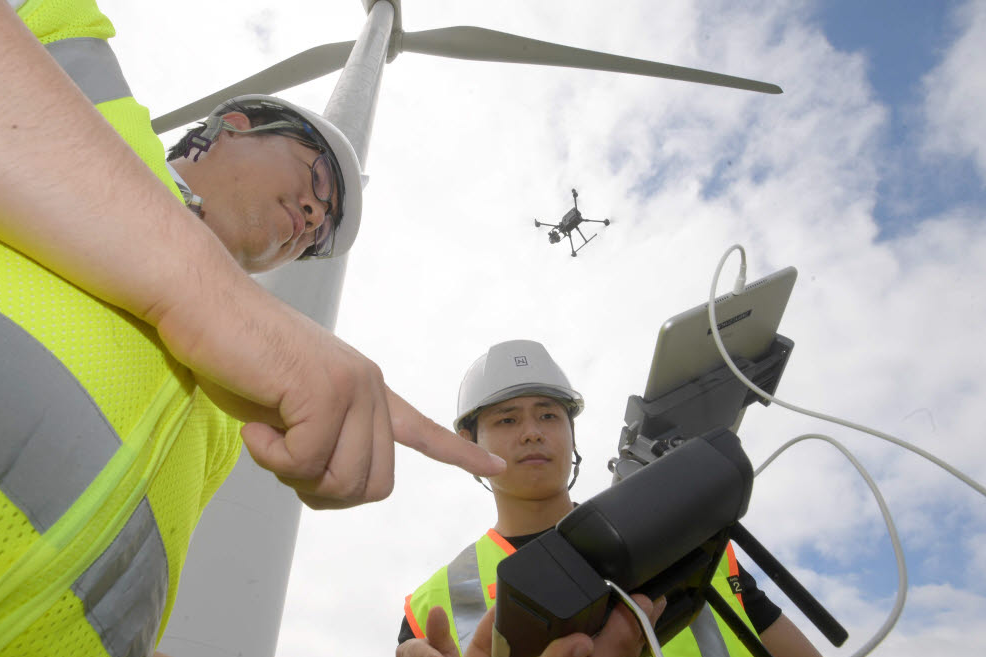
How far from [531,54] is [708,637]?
6.68 meters

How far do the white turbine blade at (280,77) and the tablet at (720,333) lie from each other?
647cm

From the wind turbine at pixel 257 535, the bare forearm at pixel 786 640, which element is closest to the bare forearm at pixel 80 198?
the wind turbine at pixel 257 535

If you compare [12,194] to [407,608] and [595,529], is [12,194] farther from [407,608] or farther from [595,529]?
[407,608]

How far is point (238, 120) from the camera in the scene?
2174 millimetres

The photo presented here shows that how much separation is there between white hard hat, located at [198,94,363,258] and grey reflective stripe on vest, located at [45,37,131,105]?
40.3 inches

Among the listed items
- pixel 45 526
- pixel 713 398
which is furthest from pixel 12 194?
pixel 713 398

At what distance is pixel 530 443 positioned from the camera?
285 centimetres

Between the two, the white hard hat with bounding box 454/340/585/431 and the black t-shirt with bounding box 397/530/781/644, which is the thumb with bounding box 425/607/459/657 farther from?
the white hard hat with bounding box 454/340/585/431

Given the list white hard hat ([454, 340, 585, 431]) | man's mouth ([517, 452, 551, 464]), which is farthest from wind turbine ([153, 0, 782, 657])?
man's mouth ([517, 452, 551, 464])

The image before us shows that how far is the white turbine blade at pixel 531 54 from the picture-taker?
6.98 m

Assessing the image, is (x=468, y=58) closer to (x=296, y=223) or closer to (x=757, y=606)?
(x=296, y=223)

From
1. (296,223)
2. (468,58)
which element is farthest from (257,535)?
(468,58)

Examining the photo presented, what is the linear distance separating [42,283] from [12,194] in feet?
0.47

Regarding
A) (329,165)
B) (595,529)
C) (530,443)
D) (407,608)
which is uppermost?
(329,165)
